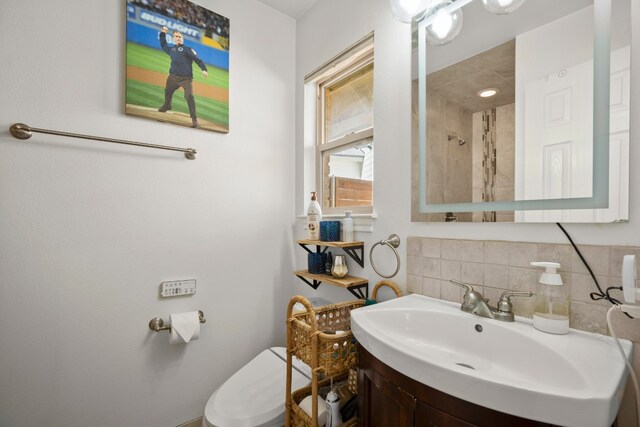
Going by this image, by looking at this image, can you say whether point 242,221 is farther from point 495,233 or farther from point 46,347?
point 495,233

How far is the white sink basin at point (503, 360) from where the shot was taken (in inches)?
18.7

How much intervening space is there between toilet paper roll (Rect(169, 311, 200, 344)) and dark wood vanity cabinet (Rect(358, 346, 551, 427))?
0.91 meters

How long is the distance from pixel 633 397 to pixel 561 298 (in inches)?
10.2

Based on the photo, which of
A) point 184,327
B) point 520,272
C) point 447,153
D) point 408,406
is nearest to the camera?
point 408,406

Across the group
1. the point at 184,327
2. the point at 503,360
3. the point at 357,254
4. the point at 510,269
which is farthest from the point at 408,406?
the point at 184,327

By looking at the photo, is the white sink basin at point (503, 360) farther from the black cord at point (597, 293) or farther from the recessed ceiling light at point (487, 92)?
the recessed ceiling light at point (487, 92)

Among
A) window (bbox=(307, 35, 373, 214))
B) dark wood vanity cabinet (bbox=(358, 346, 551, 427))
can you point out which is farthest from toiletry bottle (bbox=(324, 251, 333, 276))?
dark wood vanity cabinet (bbox=(358, 346, 551, 427))

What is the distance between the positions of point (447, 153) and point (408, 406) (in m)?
0.86

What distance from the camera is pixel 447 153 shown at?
1.09 m

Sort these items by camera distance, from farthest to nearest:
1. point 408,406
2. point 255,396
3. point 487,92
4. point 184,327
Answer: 1. point 184,327
2. point 255,396
3. point 487,92
4. point 408,406

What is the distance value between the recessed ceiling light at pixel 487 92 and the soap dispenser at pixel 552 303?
58cm

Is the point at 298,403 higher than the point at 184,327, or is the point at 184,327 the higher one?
the point at 184,327

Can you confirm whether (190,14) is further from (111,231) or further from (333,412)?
(333,412)

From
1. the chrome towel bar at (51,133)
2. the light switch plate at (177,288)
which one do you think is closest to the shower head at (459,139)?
the chrome towel bar at (51,133)
